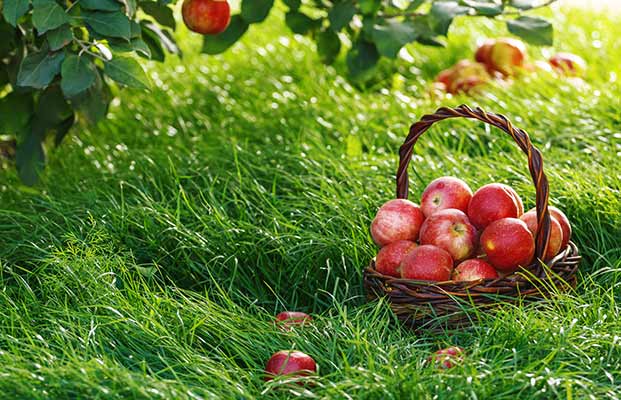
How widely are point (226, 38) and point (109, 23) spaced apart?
89 cm

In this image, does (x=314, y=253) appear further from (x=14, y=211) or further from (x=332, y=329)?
(x=14, y=211)

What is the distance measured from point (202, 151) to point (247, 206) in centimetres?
43

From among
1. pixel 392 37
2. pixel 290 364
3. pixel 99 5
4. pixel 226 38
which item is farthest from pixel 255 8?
pixel 290 364

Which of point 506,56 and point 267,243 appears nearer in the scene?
point 267,243

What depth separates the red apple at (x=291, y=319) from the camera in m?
2.21

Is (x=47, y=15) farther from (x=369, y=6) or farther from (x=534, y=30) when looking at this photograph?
(x=534, y=30)

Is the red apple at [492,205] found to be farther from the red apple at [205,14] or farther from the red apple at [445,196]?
the red apple at [205,14]

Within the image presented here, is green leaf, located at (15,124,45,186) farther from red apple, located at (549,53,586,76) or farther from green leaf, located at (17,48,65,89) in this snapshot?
red apple, located at (549,53,586,76)

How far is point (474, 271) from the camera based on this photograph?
226 cm

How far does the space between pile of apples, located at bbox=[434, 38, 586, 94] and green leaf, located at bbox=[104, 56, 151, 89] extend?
1750mm

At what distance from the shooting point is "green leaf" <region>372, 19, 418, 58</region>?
3.29 meters

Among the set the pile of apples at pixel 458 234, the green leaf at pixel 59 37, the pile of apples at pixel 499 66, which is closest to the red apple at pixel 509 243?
the pile of apples at pixel 458 234

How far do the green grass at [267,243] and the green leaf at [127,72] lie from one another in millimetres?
346

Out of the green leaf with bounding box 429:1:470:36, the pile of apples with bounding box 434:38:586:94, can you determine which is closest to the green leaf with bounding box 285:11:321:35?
the green leaf with bounding box 429:1:470:36
